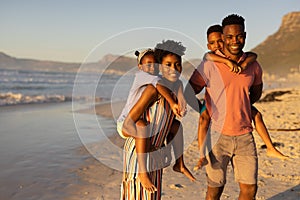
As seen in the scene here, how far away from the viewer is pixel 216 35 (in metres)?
2.94

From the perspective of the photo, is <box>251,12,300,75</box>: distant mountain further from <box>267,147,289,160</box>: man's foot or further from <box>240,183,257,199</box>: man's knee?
<box>240,183,257,199</box>: man's knee

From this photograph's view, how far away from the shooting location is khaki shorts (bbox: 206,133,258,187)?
2867 mm

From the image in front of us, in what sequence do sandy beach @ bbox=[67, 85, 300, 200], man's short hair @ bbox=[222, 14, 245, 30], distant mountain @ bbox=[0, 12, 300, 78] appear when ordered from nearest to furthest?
1. man's short hair @ bbox=[222, 14, 245, 30]
2. sandy beach @ bbox=[67, 85, 300, 200]
3. distant mountain @ bbox=[0, 12, 300, 78]

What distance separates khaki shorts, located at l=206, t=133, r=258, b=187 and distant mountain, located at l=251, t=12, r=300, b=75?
334 feet

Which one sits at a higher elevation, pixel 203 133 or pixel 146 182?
pixel 203 133

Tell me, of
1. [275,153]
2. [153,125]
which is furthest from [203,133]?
[153,125]

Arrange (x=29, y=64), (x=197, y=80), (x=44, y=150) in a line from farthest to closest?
(x=29, y=64)
(x=44, y=150)
(x=197, y=80)

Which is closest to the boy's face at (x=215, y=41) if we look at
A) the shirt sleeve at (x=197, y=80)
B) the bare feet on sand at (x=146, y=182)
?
the shirt sleeve at (x=197, y=80)

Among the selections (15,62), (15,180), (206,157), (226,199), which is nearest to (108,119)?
(15,180)

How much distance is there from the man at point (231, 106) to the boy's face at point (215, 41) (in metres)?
0.09

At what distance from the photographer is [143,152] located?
2.13 meters

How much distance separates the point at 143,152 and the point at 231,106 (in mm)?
1062

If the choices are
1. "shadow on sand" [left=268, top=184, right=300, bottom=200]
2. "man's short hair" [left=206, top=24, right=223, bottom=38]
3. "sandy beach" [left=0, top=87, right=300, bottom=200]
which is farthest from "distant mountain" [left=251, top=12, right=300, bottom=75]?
"man's short hair" [left=206, top=24, right=223, bottom=38]

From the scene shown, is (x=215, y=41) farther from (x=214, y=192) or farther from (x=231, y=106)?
(x=214, y=192)
